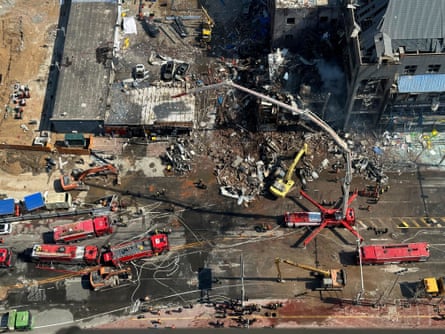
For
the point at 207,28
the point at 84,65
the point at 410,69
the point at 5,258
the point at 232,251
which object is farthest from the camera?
the point at 207,28

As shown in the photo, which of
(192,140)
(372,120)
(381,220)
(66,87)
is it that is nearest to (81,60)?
(66,87)

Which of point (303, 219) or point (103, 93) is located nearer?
point (303, 219)

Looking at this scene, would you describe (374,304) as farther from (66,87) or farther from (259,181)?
(66,87)

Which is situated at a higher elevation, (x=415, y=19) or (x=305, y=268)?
(x=415, y=19)

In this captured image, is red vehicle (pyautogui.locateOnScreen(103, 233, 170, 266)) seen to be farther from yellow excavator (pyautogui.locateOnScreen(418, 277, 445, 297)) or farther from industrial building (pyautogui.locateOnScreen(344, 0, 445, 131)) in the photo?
yellow excavator (pyautogui.locateOnScreen(418, 277, 445, 297))

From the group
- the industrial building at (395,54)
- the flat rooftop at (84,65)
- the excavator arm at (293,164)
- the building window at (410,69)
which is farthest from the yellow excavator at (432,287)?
the flat rooftop at (84,65)

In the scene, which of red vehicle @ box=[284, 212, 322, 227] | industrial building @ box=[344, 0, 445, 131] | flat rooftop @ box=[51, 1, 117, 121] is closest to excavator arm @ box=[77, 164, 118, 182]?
flat rooftop @ box=[51, 1, 117, 121]

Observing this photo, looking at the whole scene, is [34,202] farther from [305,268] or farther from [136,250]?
[305,268]

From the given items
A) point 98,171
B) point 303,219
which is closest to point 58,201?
point 98,171
